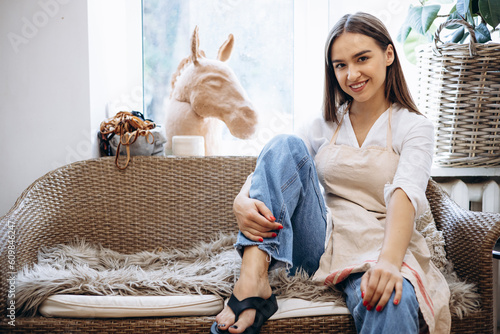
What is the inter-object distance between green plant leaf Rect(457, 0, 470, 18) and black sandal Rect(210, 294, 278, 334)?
4.20 ft

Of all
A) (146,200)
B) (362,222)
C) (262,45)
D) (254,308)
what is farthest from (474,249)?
(262,45)

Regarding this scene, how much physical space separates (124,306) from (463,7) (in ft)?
5.03

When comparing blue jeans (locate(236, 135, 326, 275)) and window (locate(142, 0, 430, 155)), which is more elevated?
window (locate(142, 0, 430, 155))

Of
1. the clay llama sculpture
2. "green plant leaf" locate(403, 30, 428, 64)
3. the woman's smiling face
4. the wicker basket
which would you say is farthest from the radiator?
the clay llama sculpture

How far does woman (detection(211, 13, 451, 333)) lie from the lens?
3.27 feet

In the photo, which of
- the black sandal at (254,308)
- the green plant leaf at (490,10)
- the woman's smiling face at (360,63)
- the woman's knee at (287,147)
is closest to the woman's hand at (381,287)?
the black sandal at (254,308)

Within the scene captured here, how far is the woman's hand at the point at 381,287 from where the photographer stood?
3.08 feet

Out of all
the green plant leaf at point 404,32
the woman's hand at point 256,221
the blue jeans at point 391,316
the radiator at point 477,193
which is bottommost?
the blue jeans at point 391,316

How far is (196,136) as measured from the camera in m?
1.76

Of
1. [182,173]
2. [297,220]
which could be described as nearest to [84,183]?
[182,173]

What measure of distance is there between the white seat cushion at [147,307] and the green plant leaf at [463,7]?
119cm

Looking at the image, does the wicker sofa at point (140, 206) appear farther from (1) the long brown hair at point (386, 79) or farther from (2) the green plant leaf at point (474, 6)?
(2) the green plant leaf at point (474, 6)

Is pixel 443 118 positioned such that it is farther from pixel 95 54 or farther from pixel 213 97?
pixel 95 54

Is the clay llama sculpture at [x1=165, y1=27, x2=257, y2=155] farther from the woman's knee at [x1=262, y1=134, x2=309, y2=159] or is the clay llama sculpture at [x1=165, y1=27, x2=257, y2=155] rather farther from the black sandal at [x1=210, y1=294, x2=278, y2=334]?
the black sandal at [x1=210, y1=294, x2=278, y2=334]
